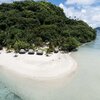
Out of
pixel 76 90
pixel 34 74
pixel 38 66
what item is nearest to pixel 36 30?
pixel 38 66

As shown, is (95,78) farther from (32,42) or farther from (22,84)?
(32,42)

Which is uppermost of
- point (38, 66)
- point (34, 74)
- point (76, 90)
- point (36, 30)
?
point (36, 30)

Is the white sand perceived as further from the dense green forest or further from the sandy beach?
the dense green forest

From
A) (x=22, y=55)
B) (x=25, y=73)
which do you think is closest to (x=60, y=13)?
(x=22, y=55)

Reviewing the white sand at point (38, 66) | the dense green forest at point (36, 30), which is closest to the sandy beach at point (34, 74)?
the white sand at point (38, 66)

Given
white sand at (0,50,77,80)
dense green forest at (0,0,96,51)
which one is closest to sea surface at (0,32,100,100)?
white sand at (0,50,77,80)

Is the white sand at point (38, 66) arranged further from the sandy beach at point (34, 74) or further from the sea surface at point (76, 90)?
the sea surface at point (76, 90)

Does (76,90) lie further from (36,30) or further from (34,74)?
(36,30)
